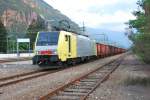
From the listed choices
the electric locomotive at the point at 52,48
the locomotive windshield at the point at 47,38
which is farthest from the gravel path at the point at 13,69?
the locomotive windshield at the point at 47,38

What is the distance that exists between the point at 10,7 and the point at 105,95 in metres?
173

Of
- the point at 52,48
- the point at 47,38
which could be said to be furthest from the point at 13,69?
the point at 52,48

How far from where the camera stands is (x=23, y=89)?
17.7 meters

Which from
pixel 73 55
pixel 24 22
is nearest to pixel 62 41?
pixel 73 55

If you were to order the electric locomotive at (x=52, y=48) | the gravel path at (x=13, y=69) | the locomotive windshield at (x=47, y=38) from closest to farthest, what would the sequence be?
the gravel path at (x=13, y=69) → the electric locomotive at (x=52, y=48) → the locomotive windshield at (x=47, y=38)

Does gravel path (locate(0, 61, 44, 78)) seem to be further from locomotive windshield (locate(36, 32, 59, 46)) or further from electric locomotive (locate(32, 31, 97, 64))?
locomotive windshield (locate(36, 32, 59, 46))

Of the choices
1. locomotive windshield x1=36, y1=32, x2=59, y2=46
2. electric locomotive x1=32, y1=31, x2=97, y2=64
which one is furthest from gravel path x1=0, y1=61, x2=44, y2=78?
locomotive windshield x1=36, y1=32, x2=59, y2=46

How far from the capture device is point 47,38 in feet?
106

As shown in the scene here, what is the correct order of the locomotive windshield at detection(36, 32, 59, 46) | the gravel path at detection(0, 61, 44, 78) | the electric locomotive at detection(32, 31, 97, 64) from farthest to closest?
the locomotive windshield at detection(36, 32, 59, 46)
the electric locomotive at detection(32, 31, 97, 64)
the gravel path at detection(0, 61, 44, 78)

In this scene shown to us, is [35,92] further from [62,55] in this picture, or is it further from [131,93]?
[62,55]

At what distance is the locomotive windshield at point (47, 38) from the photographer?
1252 inches

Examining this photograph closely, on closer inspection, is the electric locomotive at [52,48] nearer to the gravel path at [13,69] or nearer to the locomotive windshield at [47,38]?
the locomotive windshield at [47,38]

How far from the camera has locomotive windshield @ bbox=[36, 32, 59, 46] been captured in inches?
1252

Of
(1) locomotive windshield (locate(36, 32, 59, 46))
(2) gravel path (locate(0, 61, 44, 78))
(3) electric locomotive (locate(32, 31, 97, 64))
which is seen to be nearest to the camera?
(2) gravel path (locate(0, 61, 44, 78))
